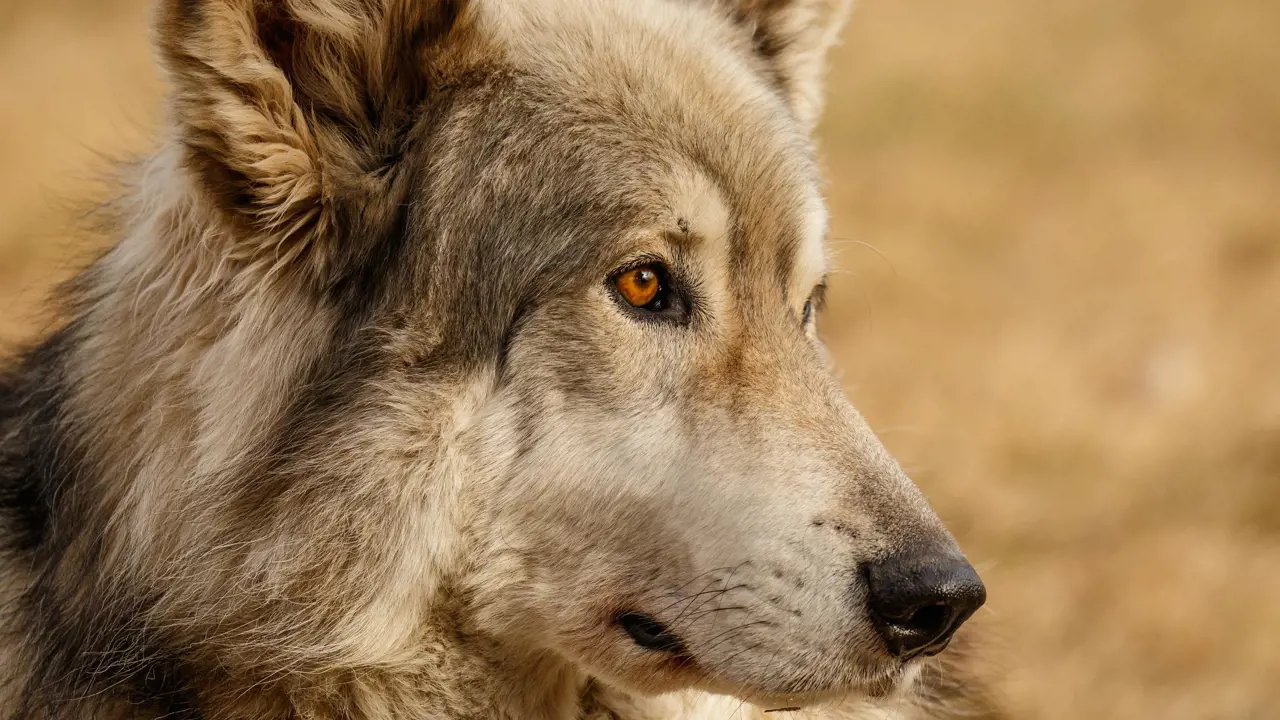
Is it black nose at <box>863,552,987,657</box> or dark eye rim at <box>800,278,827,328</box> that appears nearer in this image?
black nose at <box>863,552,987,657</box>

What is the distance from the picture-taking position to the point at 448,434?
109 inches

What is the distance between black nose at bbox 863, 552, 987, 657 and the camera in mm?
2602

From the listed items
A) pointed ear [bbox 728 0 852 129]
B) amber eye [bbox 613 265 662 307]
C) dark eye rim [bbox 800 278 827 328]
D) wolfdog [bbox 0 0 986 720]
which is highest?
pointed ear [bbox 728 0 852 129]

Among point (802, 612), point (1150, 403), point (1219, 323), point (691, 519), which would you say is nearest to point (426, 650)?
point (691, 519)

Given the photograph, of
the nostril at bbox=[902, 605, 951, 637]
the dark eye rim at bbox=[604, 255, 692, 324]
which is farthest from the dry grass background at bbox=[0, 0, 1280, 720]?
the nostril at bbox=[902, 605, 951, 637]

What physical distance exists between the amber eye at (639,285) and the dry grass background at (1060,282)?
3.61ft

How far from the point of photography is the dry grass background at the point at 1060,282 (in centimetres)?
544

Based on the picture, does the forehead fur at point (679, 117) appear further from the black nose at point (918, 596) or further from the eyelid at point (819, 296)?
the black nose at point (918, 596)

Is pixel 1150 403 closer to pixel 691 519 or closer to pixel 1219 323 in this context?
pixel 1219 323

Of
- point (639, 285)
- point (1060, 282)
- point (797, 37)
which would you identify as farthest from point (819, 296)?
point (1060, 282)

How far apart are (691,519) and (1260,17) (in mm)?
12171

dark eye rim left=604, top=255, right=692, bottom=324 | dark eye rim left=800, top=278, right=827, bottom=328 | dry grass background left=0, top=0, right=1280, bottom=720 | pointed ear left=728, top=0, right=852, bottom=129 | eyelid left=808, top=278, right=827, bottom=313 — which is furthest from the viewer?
dry grass background left=0, top=0, right=1280, bottom=720

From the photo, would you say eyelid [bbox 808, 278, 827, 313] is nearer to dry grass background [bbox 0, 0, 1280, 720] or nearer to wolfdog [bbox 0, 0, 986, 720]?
dry grass background [bbox 0, 0, 1280, 720]

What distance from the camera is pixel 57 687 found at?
2926mm
